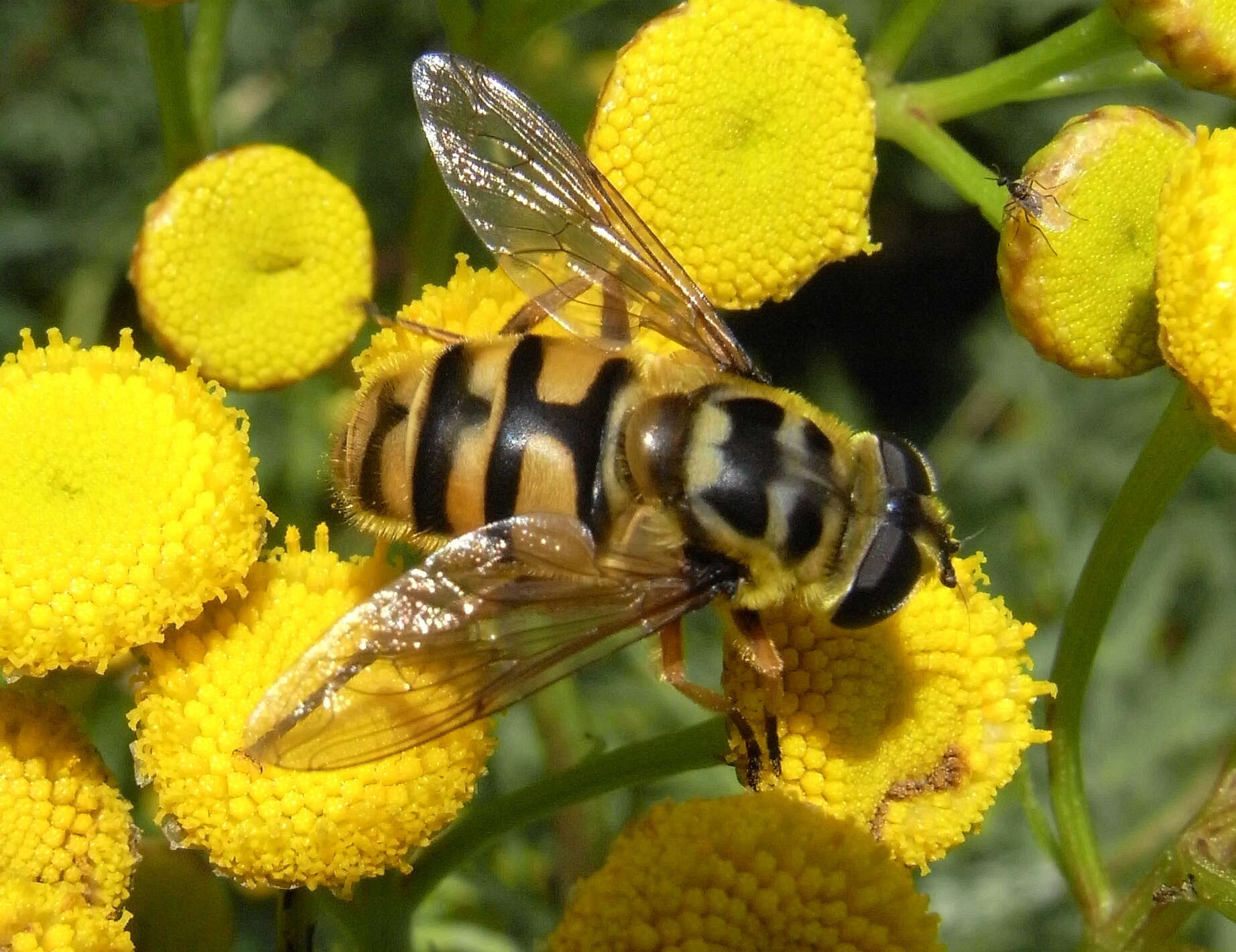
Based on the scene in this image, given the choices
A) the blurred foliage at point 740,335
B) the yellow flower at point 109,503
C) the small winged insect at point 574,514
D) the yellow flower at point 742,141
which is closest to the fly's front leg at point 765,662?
the small winged insect at point 574,514

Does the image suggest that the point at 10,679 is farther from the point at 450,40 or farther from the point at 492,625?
the point at 450,40

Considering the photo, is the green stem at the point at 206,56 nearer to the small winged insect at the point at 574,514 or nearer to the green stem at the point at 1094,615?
the small winged insect at the point at 574,514

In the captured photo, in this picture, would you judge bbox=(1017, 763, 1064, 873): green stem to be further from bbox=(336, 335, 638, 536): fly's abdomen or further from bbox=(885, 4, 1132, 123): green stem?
bbox=(885, 4, 1132, 123): green stem

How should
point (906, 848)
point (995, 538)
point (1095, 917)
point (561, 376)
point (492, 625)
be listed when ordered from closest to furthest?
1. point (492, 625)
2. point (561, 376)
3. point (906, 848)
4. point (1095, 917)
5. point (995, 538)

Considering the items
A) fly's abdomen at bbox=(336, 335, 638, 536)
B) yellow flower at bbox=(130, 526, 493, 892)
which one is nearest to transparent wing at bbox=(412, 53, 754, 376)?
fly's abdomen at bbox=(336, 335, 638, 536)

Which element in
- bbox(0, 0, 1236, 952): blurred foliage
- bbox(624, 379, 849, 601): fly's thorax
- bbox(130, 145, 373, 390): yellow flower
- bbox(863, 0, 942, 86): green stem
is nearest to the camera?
bbox(624, 379, 849, 601): fly's thorax

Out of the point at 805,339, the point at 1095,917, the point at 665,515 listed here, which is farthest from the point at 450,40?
the point at 805,339

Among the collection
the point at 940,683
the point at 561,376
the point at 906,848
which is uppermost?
the point at 561,376
